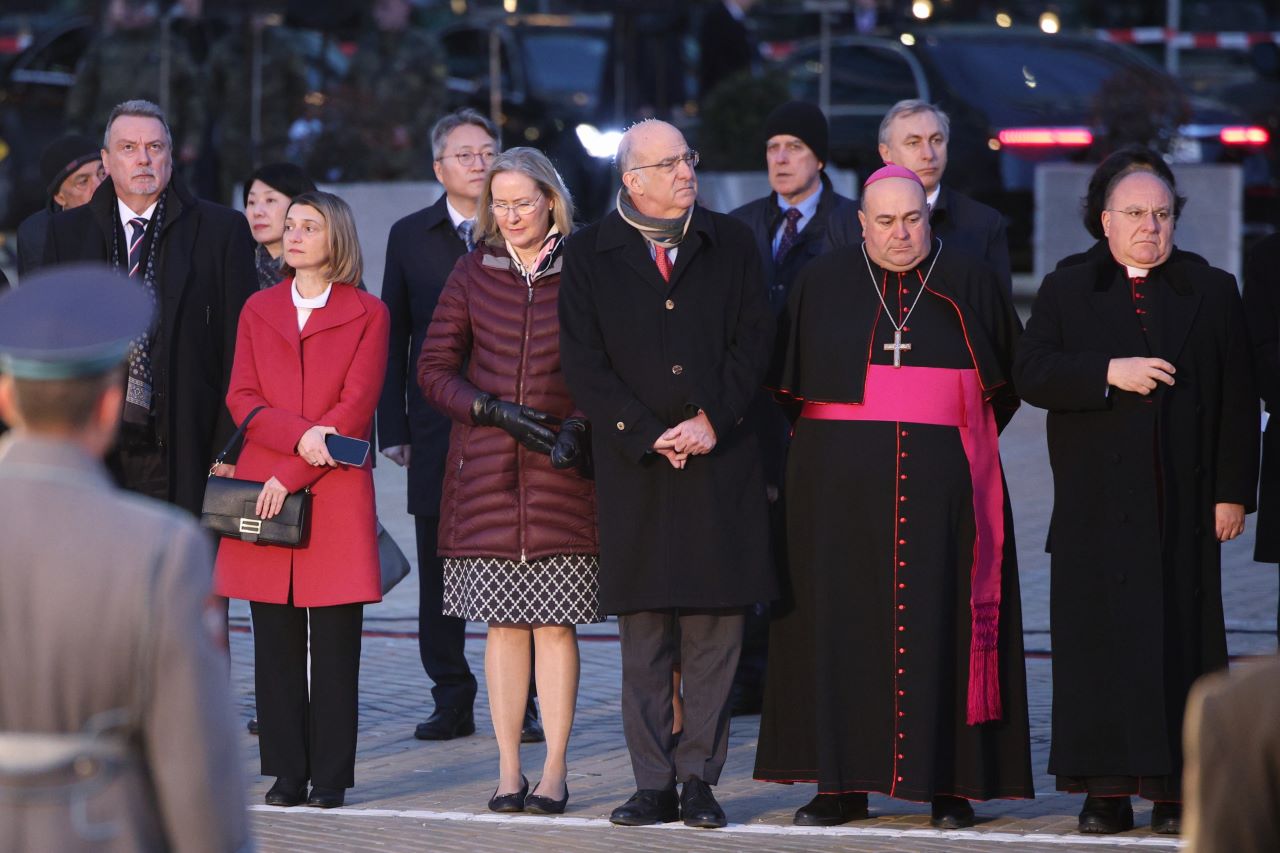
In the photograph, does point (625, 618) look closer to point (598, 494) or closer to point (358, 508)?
point (598, 494)

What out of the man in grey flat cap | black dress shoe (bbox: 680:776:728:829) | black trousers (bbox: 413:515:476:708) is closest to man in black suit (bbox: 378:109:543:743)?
black trousers (bbox: 413:515:476:708)

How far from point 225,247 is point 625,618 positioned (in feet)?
6.68

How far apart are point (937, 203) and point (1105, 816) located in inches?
92.8

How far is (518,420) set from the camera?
6672 millimetres

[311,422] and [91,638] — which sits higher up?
[311,422]

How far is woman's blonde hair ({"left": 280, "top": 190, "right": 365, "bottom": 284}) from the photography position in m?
6.89

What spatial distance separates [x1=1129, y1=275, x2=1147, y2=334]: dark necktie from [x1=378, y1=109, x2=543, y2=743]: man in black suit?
8.27 feet

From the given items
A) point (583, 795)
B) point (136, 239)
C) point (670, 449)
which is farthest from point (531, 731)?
point (136, 239)

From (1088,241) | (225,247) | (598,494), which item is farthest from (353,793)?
(1088,241)

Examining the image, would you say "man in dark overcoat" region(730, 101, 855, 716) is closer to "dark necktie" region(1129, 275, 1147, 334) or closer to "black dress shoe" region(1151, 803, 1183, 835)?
"dark necktie" region(1129, 275, 1147, 334)

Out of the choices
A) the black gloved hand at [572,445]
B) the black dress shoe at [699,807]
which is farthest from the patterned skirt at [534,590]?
the black dress shoe at [699,807]

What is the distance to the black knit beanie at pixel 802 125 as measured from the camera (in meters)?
8.09

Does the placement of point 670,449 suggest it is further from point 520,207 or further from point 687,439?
point 520,207

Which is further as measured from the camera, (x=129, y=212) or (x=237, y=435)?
(x=129, y=212)
